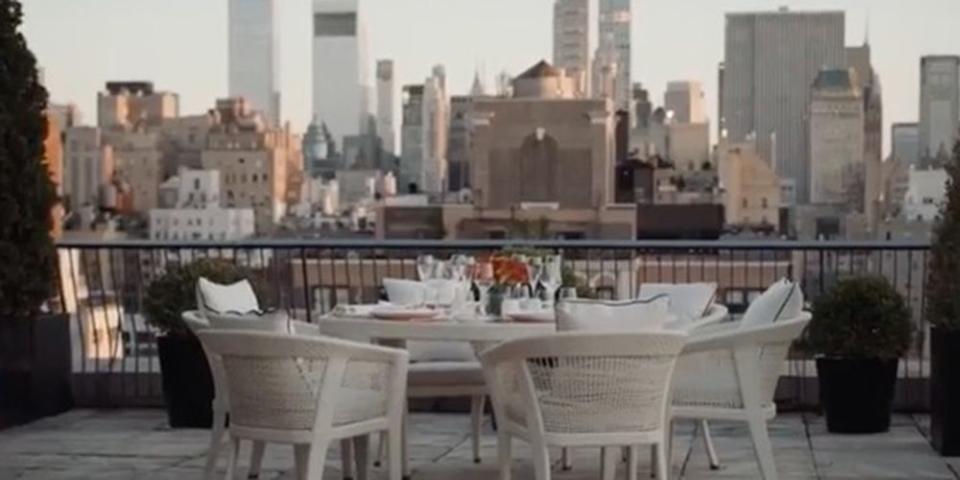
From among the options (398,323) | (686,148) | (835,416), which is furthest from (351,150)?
(398,323)

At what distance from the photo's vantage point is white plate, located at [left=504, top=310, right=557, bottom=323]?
5734 millimetres

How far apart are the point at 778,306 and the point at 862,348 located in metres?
1.92

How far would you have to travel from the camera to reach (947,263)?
6.78 meters

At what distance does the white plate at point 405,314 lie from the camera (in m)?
5.81

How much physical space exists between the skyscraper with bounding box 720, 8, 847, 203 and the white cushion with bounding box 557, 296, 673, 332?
15119 mm

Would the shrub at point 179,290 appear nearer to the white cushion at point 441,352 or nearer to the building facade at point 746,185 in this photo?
the white cushion at point 441,352

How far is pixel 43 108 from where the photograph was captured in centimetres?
805

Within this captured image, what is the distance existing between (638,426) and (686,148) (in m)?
19.7

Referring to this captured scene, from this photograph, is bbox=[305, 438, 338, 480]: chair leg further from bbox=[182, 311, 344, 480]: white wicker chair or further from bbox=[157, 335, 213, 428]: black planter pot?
bbox=[157, 335, 213, 428]: black planter pot

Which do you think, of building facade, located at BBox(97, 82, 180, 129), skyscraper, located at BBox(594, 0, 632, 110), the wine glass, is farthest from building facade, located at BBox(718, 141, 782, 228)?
the wine glass

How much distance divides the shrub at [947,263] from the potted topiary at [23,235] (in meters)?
4.30

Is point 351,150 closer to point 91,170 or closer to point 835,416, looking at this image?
point 91,170

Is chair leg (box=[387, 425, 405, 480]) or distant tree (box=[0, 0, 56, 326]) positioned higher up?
distant tree (box=[0, 0, 56, 326])

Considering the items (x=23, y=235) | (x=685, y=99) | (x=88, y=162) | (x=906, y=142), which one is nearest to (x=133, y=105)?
(x=88, y=162)
